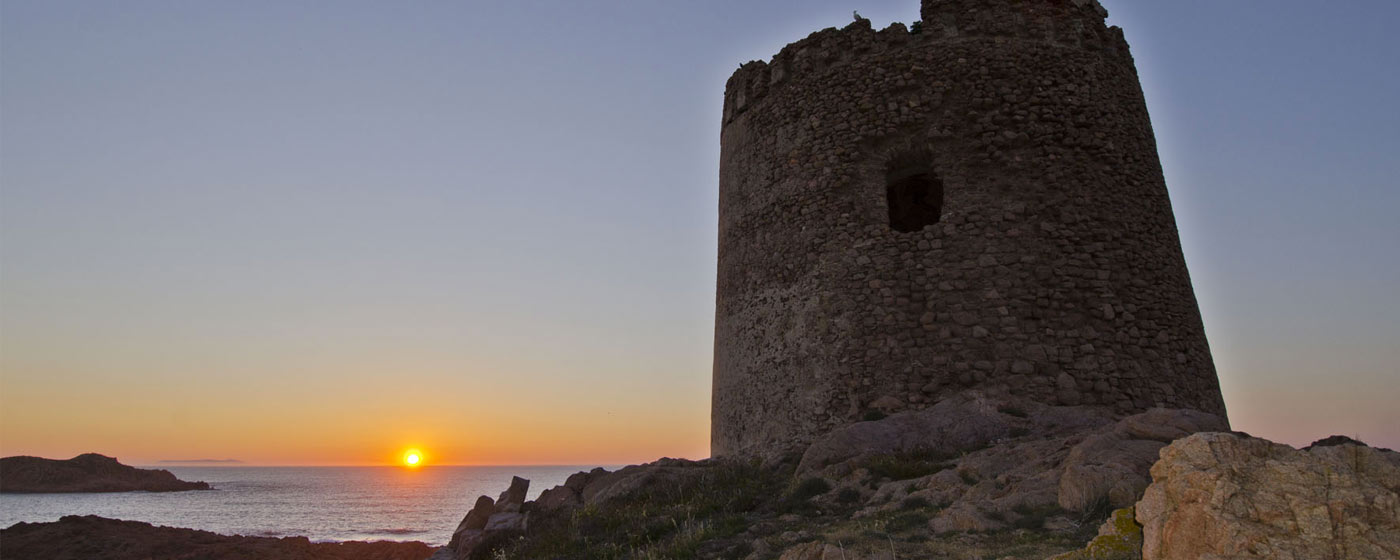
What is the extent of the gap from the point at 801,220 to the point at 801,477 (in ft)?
12.8

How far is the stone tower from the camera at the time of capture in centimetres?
838

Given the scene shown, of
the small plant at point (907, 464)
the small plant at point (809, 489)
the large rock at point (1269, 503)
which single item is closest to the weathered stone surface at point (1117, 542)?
the large rock at point (1269, 503)

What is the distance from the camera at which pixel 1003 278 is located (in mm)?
8547

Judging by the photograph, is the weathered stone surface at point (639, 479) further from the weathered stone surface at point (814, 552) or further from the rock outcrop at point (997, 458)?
the weathered stone surface at point (814, 552)

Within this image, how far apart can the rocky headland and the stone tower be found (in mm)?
862

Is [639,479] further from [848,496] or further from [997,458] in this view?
[997,458]

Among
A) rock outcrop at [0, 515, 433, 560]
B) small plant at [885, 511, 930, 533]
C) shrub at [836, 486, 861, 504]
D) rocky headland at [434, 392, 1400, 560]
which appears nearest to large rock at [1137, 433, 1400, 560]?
rocky headland at [434, 392, 1400, 560]

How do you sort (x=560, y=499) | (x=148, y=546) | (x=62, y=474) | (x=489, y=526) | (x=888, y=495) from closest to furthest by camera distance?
1. (x=888, y=495)
2. (x=489, y=526)
3. (x=560, y=499)
4. (x=148, y=546)
5. (x=62, y=474)

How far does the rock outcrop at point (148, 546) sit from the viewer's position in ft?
38.2

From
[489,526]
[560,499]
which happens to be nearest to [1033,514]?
[560,499]

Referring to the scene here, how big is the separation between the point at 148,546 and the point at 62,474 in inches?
2482

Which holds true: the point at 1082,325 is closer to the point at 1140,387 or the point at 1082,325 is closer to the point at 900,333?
the point at 1140,387

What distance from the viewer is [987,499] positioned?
16.0 ft

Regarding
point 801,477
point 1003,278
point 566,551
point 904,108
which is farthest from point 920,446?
point 904,108
